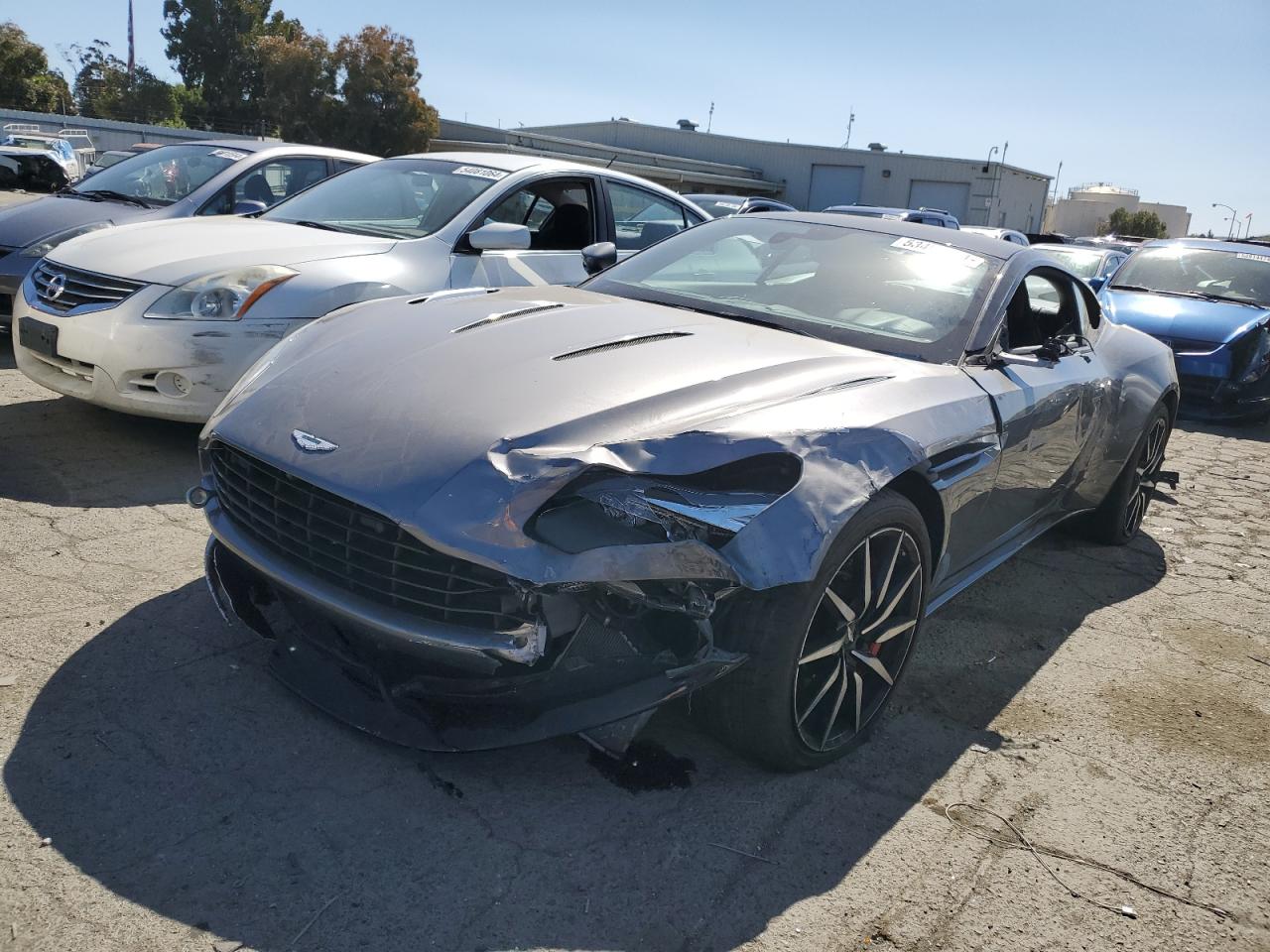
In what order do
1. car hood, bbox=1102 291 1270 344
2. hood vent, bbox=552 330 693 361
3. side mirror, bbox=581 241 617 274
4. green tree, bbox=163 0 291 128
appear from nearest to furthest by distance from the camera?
hood vent, bbox=552 330 693 361 → side mirror, bbox=581 241 617 274 → car hood, bbox=1102 291 1270 344 → green tree, bbox=163 0 291 128

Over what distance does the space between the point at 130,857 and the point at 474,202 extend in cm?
412

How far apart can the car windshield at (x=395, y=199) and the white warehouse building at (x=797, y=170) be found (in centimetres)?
3296

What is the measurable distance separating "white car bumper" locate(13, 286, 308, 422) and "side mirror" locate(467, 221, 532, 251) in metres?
1.06

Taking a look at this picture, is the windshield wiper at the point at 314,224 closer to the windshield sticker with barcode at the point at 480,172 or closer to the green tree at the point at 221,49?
the windshield sticker with barcode at the point at 480,172

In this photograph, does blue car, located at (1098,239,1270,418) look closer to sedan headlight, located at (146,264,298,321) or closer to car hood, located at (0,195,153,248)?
sedan headlight, located at (146,264,298,321)

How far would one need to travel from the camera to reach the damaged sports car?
2.25 m

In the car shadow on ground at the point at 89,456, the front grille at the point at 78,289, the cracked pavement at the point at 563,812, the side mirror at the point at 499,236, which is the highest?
the side mirror at the point at 499,236

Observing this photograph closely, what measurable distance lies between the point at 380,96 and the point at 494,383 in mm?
40655

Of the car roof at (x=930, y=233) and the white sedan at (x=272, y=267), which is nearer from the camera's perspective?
the car roof at (x=930, y=233)

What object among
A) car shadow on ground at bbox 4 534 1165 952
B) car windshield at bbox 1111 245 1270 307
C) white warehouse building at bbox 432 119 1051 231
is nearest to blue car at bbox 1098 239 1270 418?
car windshield at bbox 1111 245 1270 307

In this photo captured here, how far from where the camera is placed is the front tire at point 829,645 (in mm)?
2361

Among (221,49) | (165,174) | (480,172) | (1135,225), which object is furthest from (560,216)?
(1135,225)

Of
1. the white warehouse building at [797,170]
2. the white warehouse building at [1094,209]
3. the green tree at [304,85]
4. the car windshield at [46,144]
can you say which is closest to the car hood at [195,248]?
the car windshield at [46,144]

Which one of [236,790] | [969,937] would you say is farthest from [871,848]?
[236,790]
